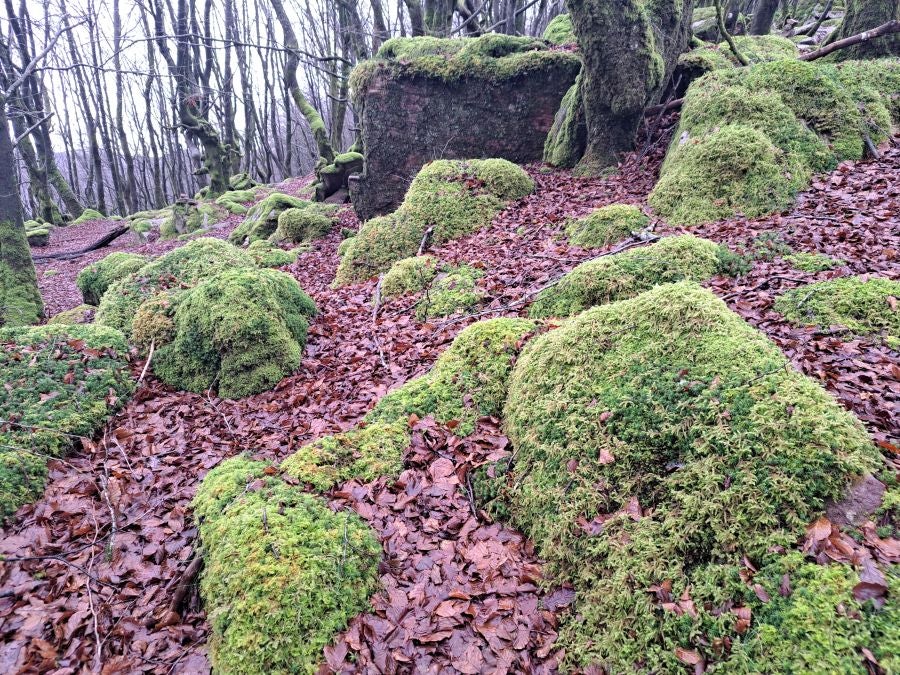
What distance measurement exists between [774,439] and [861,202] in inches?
202

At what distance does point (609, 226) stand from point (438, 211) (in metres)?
3.64

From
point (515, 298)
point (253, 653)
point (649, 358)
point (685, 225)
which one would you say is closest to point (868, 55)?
point (685, 225)

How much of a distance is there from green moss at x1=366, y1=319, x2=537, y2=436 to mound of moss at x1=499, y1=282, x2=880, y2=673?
15.5 inches

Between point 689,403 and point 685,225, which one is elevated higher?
point 685,225

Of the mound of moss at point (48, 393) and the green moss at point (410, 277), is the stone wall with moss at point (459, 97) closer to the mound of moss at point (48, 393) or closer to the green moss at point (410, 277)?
the green moss at point (410, 277)

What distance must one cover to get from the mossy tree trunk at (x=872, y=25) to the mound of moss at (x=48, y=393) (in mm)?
14093

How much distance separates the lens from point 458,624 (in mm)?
2619

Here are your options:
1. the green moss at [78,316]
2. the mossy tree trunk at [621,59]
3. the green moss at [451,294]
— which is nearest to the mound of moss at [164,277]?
the green moss at [78,316]

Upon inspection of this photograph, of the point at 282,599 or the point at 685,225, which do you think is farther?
the point at 685,225

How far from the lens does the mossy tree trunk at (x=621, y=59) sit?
26.9 ft

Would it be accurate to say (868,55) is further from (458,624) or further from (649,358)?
(458,624)

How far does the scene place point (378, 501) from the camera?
333cm

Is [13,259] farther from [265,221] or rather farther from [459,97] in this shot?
[459,97]

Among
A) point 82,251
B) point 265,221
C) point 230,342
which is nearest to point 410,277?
point 230,342
